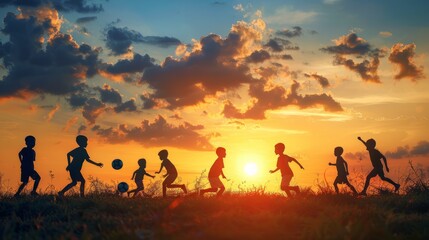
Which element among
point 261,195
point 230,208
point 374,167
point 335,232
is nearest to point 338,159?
point 374,167

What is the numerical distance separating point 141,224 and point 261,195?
5069mm

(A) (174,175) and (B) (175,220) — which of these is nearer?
(B) (175,220)

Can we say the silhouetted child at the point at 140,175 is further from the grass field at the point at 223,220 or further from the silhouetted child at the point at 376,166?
the silhouetted child at the point at 376,166

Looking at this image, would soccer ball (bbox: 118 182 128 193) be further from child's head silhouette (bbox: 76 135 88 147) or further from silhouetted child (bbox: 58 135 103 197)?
child's head silhouette (bbox: 76 135 88 147)

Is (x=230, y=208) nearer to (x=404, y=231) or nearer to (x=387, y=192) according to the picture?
(x=404, y=231)

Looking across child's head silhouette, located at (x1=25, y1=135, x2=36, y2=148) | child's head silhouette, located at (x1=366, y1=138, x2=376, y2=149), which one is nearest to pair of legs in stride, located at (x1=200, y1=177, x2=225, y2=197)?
child's head silhouette, located at (x1=366, y1=138, x2=376, y2=149)

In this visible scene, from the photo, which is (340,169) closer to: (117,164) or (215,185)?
(215,185)

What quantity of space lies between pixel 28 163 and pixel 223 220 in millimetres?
9716

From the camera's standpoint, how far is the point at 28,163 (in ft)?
54.3

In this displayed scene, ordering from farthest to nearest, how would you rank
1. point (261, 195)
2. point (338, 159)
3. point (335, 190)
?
point (338, 159)
point (335, 190)
point (261, 195)

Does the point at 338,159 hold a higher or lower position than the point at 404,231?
higher

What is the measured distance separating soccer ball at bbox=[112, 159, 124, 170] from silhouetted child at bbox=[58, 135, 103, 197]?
1.37 ft

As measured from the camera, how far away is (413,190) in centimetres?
1619

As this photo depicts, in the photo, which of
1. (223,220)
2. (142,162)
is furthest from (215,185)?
(223,220)
